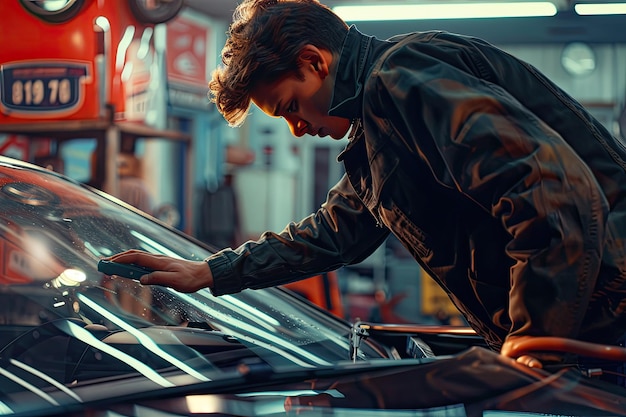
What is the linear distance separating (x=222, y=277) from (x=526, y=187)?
0.73m

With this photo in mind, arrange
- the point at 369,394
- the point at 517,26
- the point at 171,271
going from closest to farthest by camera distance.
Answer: the point at 369,394, the point at 171,271, the point at 517,26

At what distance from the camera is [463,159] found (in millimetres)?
1348

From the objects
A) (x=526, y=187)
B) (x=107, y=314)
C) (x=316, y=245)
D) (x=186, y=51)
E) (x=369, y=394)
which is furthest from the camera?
(x=186, y=51)

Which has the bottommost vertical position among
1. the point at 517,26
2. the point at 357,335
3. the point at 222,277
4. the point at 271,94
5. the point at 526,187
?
the point at 357,335

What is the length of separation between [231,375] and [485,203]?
482mm

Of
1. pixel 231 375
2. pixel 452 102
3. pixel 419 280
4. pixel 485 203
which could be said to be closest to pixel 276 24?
pixel 452 102

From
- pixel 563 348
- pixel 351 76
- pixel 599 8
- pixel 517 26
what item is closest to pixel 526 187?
pixel 563 348

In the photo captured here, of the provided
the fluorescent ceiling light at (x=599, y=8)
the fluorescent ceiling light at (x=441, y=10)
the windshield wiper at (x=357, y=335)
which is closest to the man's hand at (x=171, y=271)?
the windshield wiper at (x=357, y=335)

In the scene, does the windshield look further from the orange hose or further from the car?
the orange hose

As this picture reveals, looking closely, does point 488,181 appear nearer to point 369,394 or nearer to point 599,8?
point 369,394

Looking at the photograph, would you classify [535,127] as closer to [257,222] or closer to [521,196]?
[521,196]

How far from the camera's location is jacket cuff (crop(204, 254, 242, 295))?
1.78 metres

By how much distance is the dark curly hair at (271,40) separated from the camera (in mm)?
1530

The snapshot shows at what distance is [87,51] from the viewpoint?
585 centimetres
